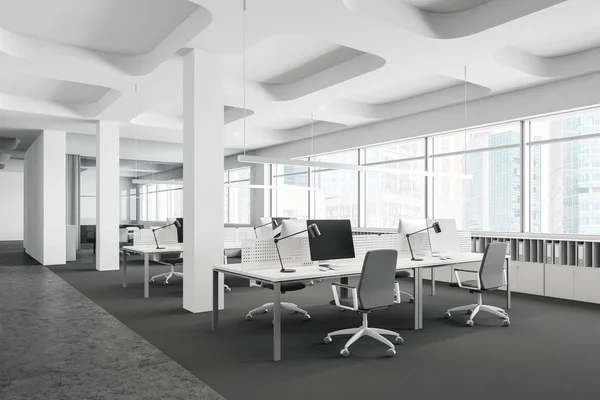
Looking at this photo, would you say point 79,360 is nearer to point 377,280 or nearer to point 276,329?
point 276,329

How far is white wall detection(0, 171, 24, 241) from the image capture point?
19.0 m

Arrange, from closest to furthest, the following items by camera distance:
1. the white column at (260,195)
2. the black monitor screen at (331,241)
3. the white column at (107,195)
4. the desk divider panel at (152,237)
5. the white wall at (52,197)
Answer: the black monitor screen at (331,241) → the desk divider panel at (152,237) → the white column at (107,195) → the white wall at (52,197) → the white column at (260,195)

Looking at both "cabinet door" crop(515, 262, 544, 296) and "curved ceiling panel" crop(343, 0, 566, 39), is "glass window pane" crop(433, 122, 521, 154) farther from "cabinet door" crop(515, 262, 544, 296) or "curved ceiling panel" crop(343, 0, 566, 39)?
"curved ceiling panel" crop(343, 0, 566, 39)

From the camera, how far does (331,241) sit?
192 inches

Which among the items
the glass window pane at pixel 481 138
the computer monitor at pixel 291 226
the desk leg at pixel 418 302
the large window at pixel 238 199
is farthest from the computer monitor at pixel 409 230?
the large window at pixel 238 199

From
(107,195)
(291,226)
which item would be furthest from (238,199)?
(291,226)

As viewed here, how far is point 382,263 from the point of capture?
4.10 metres

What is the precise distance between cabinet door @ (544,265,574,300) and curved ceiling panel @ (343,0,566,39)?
390 cm

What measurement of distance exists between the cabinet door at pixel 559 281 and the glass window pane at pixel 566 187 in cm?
81

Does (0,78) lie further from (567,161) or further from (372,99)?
(567,161)

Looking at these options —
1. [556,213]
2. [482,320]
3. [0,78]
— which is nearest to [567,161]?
[556,213]

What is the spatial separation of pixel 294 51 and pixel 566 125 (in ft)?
15.0

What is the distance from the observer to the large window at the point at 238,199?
1509 centimetres

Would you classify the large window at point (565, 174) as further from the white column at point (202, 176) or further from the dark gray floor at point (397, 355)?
the white column at point (202, 176)
